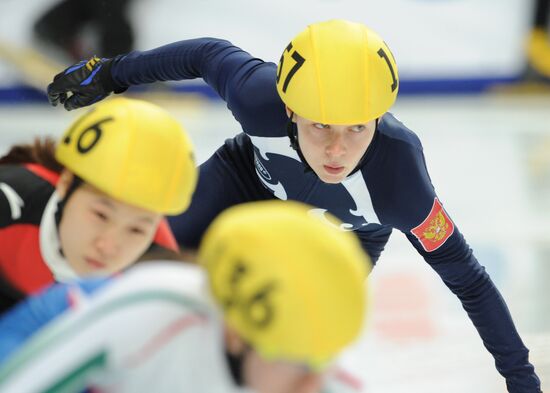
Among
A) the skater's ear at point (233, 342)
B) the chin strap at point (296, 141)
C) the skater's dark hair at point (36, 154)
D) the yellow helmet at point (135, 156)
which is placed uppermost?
the yellow helmet at point (135, 156)

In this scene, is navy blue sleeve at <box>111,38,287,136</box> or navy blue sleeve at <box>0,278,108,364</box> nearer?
navy blue sleeve at <box>0,278,108,364</box>

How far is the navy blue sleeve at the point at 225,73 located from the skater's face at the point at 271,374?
1478 mm

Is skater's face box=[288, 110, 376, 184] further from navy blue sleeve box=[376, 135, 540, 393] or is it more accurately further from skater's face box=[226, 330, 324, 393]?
skater's face box=[226, 330, 324, 393]

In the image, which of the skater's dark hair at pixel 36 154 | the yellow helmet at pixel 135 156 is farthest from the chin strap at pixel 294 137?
the yellow helmet at pixel 135 156

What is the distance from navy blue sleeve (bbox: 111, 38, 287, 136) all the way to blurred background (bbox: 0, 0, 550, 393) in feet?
4.13

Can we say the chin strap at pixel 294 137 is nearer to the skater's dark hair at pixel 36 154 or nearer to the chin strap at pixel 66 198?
the skater's dark hair at pixel 36 154

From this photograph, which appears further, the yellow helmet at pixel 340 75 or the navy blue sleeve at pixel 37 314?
the yellow helmet at pixel 340 75

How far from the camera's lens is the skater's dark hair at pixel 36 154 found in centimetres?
232

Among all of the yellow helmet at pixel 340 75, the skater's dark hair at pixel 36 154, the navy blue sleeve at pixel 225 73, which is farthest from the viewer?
the navy blue sleeve at pixel 225 73

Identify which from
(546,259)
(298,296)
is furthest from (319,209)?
(546,259)

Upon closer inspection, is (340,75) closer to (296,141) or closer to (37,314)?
(296,141)

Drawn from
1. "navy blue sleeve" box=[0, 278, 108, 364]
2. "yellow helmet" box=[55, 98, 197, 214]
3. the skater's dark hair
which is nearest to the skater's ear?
"navy blue sleeve" box=[0, 278, 108, 364]

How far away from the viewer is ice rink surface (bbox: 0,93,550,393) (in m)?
3.32

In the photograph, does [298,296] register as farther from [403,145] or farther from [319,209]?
[319,209]
